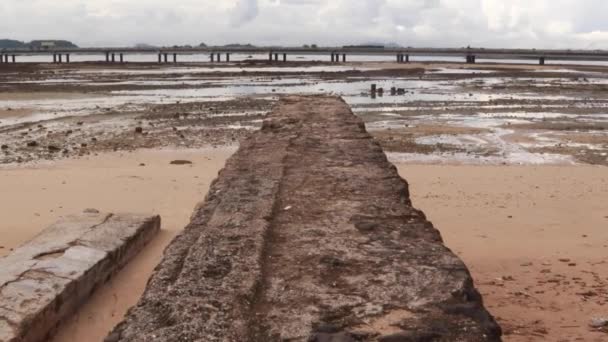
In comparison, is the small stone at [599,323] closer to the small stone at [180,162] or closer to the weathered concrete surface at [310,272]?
the weathered concrete surface at [310,272]

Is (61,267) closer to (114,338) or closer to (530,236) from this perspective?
(114,338)

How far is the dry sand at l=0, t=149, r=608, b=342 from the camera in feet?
16.3

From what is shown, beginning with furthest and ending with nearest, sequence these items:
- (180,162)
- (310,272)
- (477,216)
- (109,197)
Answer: (180,162) < (109,197) < (477,216) < (310,272)

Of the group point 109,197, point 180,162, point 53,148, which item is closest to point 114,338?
point 109,197

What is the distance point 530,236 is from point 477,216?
0.97 m

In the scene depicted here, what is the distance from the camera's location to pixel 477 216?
823cm

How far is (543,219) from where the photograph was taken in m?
8.12

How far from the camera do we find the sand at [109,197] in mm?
5141

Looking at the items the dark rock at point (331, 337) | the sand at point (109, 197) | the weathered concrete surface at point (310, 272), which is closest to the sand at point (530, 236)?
the weathered concrete surface at point (310, 272)

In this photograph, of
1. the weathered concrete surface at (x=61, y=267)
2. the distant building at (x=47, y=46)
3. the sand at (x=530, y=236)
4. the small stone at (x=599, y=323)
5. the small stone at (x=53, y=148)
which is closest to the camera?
the weathered concrete surface at (x=61, y=267)

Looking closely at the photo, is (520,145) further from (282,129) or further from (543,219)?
(282,129)

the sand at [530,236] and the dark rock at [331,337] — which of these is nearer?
the dark rock at [331,337]

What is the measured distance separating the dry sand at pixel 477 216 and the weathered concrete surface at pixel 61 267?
6.3 inches

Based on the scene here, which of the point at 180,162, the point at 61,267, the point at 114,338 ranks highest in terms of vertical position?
the point at 114,338
